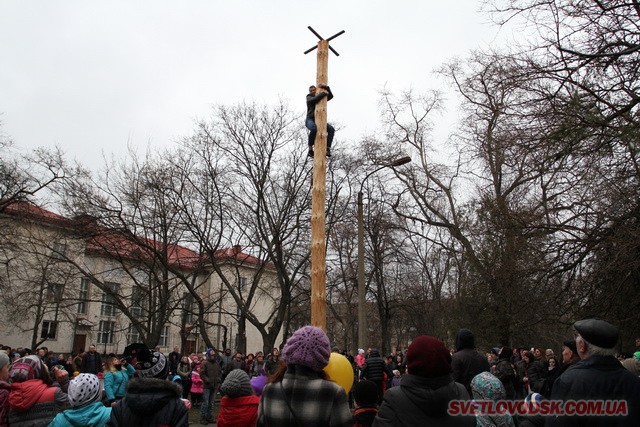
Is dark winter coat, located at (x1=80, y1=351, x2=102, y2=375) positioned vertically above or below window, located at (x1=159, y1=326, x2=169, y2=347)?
below

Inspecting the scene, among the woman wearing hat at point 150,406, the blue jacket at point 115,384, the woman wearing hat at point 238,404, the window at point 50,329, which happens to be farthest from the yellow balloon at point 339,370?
the window at point 50,329

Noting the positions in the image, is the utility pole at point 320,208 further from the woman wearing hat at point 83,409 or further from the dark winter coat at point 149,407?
the dark winter coat at point 149,407

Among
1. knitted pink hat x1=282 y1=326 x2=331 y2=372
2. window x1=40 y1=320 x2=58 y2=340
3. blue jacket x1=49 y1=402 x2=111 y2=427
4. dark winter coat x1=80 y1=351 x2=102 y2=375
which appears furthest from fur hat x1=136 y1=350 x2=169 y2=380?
window x1=40 y1=320 x2=58 y2=340

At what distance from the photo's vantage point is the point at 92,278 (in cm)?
2458

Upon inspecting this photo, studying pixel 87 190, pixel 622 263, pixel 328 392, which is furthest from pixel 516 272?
pixel 87 190

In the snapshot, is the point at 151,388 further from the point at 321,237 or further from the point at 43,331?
the point at 43,331

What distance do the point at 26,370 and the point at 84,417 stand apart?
48.4 inches

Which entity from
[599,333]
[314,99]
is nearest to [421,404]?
[599,333]

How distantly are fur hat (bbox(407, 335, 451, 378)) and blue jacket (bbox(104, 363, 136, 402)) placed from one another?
7.29 metres

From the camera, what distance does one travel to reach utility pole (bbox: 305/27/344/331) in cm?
733

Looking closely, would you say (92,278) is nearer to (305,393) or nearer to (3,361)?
(3,361)

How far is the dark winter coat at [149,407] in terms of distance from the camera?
3.64m

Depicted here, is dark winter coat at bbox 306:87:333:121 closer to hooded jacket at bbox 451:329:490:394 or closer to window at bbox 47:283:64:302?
hooded jacket at bbox 451:329:490:394

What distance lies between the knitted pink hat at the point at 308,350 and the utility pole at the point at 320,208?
3807mm
